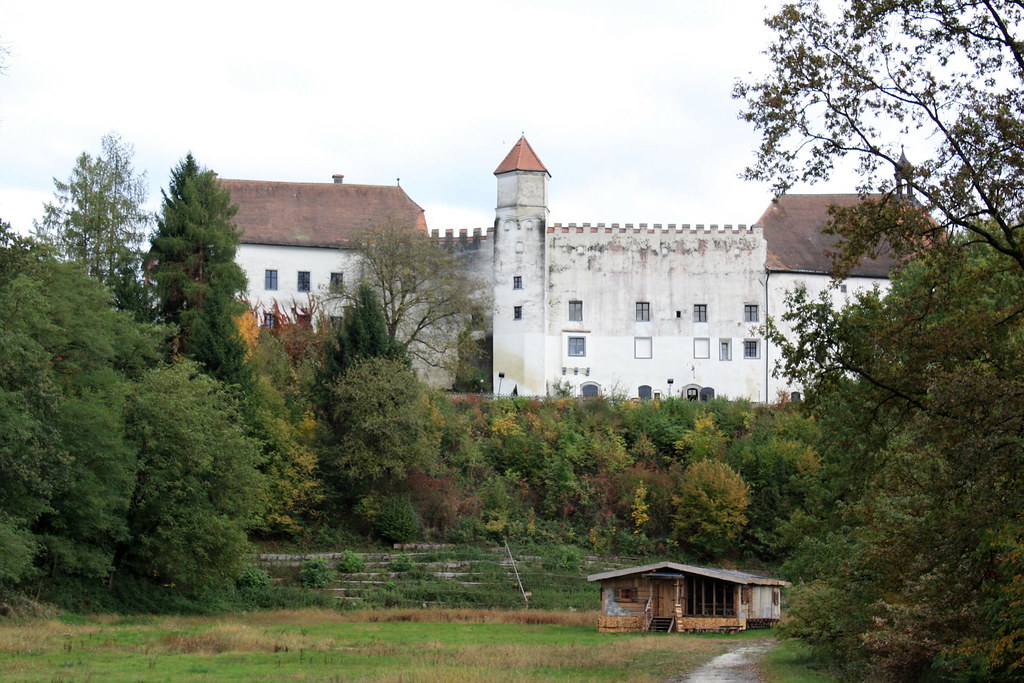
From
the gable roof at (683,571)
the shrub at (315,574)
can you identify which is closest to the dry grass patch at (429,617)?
the gable roof at (683,571)

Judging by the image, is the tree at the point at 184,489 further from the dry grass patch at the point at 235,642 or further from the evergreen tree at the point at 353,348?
the evergreen tree at the point at 353,348

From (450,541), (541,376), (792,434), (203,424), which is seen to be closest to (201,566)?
(203,424)

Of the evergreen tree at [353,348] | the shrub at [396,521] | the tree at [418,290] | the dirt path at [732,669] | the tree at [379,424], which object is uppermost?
the tree at [418,290]

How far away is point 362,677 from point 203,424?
703 inches

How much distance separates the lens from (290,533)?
4844cm

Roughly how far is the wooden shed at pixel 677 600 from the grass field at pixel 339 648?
1195 millimetres

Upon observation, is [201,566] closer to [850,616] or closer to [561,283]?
[850,616]

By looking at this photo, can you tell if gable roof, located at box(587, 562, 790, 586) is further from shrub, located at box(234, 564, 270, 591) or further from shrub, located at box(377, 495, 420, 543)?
shrub, located at box(234, 564, 270, 591)

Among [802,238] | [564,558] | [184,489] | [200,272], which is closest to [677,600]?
A: [564,558]

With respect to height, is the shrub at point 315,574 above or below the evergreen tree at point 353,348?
below

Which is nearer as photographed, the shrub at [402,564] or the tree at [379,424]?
the shrub at [402,564]

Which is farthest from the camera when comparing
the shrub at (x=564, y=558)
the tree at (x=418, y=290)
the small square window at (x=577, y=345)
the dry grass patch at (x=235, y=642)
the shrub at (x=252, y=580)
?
the small square window at (x=577, y=345)

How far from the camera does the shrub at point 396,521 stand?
48312 millimetres

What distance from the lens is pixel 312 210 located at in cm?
6962
